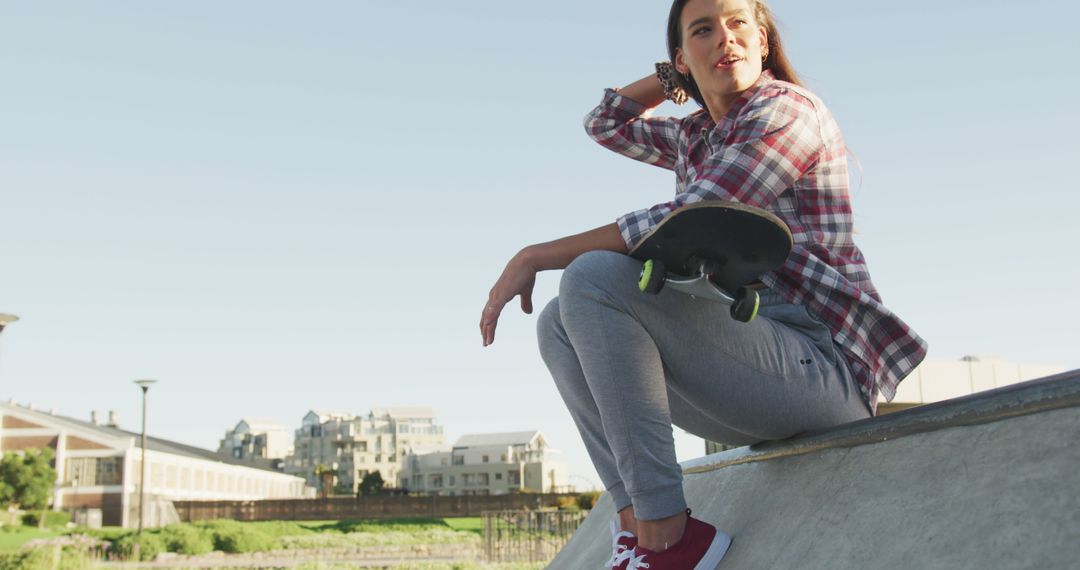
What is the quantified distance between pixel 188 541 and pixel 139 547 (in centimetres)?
167

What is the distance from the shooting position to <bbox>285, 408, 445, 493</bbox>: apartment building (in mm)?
100438

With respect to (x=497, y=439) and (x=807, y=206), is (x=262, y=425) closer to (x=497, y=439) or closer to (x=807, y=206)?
(x=497, y=439)

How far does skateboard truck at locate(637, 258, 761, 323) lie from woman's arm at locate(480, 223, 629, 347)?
21 centimetres

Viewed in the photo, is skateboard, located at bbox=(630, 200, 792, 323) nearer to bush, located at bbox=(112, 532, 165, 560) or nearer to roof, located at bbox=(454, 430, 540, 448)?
bush, located at bbox=(112, 532, 165, 560)

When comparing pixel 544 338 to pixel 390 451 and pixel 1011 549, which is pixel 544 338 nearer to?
pixel 1011 549

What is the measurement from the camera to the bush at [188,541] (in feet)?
69.8

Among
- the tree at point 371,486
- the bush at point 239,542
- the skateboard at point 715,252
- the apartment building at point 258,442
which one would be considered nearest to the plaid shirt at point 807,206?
the skateboard at point 715,252

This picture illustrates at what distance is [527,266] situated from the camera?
1883 mm

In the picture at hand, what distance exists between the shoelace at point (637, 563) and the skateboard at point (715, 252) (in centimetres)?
51

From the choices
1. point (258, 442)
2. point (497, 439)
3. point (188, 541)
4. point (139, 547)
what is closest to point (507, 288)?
point (139, 547)

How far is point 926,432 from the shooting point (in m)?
1.48

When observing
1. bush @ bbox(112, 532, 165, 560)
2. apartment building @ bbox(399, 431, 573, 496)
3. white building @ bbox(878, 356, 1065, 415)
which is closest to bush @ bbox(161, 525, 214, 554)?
bush @ bbox(112, 532, 165, 560)

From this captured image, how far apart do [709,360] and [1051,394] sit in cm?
63

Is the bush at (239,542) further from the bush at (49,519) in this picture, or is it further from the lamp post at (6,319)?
the bush at (49,519)
